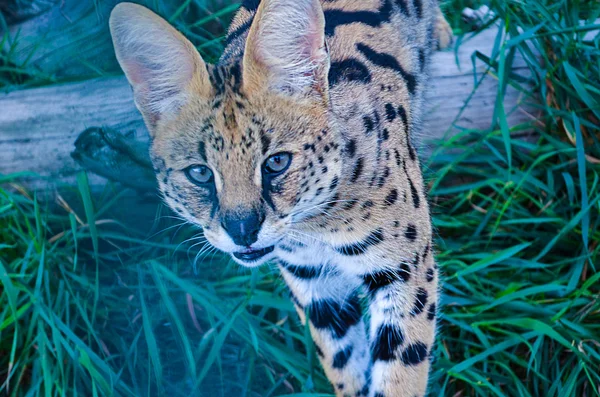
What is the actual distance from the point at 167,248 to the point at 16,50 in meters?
1.17

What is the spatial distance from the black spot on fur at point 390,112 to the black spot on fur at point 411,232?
12.1 inches

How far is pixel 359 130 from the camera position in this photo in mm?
2223

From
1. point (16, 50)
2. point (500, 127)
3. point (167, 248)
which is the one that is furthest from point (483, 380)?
point (16, 50)

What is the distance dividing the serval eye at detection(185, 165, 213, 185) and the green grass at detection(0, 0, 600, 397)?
0.55 meters

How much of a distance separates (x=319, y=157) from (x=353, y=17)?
0.66 metres

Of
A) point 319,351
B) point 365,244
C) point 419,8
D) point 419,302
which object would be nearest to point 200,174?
point 365,244

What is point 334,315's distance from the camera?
264 centimetres

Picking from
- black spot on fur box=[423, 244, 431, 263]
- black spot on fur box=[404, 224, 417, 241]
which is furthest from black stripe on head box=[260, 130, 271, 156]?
black spot on fur box=[423, 244, 431, 263]

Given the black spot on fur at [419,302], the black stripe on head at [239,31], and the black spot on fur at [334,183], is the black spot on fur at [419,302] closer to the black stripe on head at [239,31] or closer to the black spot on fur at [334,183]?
the black spot on fur at [334,183]

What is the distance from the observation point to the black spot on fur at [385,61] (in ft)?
7.93

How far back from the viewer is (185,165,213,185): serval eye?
2.05 m

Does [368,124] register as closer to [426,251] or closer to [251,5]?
[426,251]

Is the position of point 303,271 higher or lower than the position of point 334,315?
higher

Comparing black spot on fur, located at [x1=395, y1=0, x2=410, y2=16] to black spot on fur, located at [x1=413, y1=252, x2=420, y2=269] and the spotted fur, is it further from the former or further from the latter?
black spot on fur, located at [x1=413, y1=252, x2=420, y2=269]
